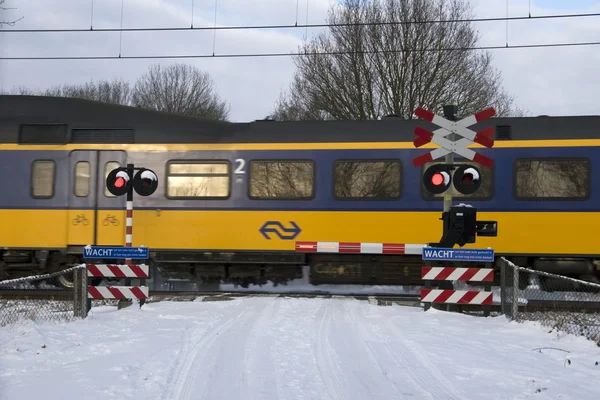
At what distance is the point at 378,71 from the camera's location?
68.7 feet

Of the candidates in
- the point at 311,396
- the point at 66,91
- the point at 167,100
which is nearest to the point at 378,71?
the point at 311,396

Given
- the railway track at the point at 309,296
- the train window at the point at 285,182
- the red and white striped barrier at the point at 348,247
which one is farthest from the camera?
the train window at the point at 285,182

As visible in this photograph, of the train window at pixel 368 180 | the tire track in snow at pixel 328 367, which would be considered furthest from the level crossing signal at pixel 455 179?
the tire track in snow at pixel 328 367

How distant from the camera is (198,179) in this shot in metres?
10.8

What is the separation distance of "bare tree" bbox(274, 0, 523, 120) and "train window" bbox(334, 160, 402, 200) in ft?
33.7

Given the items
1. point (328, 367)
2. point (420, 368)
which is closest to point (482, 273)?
point (420, 368)

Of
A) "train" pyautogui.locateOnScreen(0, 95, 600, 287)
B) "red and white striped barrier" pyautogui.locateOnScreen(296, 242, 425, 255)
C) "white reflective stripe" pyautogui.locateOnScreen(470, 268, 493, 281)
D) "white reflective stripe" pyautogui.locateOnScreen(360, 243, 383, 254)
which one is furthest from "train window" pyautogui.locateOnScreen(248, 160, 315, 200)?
"white reflective stripe" pyautogui.locateOnScreen(470, 268, 493, 281)

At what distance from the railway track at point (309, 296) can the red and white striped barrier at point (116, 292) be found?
149 cm

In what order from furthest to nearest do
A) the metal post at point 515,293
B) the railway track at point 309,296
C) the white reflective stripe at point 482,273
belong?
the railway track at point 309,296
the white reflective stripe at point 482,273
the metal post at point 515,293

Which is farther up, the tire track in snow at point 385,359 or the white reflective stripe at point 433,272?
the white reflective stripe at point 433,272

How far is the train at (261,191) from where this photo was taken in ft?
33.5

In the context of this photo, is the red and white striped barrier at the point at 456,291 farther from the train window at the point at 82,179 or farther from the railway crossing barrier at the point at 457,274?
the train window at the point at 82,179

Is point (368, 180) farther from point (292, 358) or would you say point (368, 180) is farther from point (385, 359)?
point (292, 358)

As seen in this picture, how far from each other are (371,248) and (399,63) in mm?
12360
